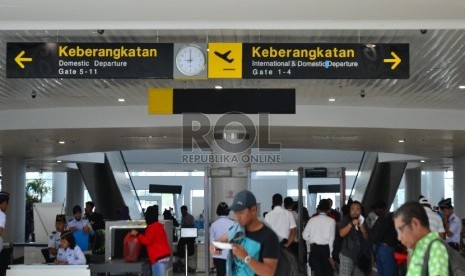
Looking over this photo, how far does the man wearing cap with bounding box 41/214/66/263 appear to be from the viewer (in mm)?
12836

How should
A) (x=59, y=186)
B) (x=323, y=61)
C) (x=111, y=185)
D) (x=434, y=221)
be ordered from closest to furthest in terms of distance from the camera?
(x=434, y=221), (x=323, y=61), (x=111, y=185), (x=59, y=186)

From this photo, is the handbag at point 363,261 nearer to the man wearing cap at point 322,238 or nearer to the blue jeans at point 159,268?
the man wearing cap at point 322,238

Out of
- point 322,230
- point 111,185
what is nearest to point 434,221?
point 322,230

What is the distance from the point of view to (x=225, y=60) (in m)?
9.13

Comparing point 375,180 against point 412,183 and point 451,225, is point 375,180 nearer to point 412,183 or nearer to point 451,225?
point 412,183

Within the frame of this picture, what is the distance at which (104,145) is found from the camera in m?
20.9

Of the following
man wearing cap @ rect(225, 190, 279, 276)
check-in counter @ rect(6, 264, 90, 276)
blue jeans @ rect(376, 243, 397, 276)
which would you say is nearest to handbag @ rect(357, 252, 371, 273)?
blue jeans @ rect(376, 243, 397, 276)

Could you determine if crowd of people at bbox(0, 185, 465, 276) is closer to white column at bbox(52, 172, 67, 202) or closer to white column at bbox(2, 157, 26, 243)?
white column at bbox(2, 157, 26, 243)

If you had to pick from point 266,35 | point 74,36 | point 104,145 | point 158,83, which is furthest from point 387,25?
point 104,145

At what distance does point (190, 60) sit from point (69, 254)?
3.50 metres

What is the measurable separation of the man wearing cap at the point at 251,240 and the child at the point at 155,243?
19.3 feet

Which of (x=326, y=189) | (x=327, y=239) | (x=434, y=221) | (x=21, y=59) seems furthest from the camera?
(x=326, y=189)

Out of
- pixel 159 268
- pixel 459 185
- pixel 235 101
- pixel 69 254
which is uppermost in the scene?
pixel 235 101

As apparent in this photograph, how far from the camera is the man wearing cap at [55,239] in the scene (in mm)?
12836
